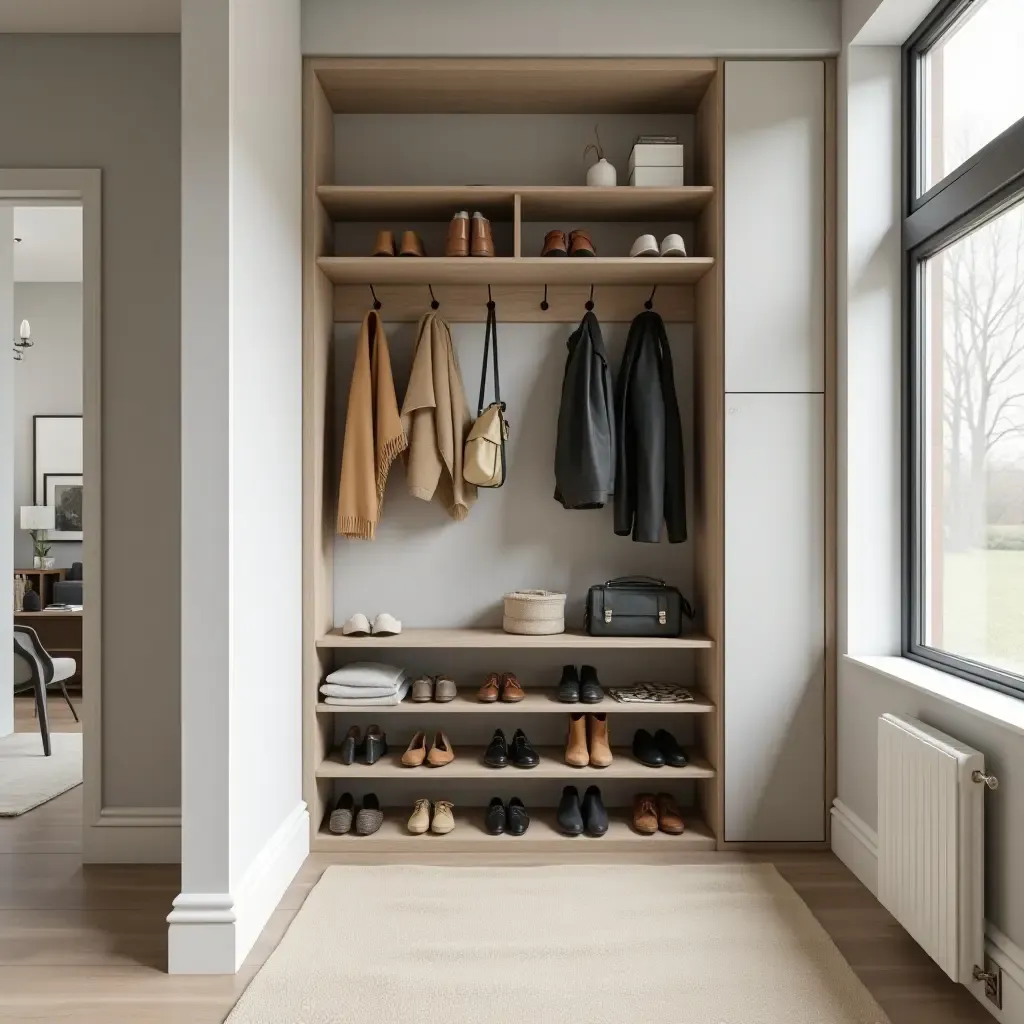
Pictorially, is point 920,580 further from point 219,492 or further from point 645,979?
point 219,492

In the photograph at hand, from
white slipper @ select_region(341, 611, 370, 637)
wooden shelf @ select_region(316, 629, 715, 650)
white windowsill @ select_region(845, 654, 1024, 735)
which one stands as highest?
white slipper @ select_region(341, 611, 370, 637)

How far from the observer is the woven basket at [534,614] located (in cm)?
299

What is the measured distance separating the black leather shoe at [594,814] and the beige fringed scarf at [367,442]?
1.16 metres

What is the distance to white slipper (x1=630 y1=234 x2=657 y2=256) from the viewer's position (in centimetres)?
295

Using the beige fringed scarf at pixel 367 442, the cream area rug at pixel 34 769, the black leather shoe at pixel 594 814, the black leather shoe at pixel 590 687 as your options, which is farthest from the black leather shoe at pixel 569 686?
the cream area rug at pixel 34 769

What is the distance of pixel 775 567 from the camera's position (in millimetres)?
2910

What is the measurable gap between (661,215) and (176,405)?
71.1 inches

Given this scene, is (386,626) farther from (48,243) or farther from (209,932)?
(48,243)

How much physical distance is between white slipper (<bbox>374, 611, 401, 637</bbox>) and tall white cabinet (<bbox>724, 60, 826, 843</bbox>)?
1109 millimetres

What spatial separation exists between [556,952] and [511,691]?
3.13 ft

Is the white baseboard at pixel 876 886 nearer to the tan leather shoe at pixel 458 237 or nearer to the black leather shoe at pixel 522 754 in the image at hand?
the black leather shoe at pixel 522 754

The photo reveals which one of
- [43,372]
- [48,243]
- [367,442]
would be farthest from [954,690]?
[43,372]

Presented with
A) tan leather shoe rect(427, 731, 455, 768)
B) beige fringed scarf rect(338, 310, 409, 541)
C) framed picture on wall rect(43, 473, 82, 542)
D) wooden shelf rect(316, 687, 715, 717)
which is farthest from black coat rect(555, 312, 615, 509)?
framed picture on wall rect(43, 473, 82, 542)

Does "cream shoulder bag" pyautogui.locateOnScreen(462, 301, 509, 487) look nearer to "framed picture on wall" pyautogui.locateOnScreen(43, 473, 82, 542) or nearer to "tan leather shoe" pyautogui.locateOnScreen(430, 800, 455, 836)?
"tan leather shoe" pyautogui.locateOnScreen(430, 800, 455, 836)
